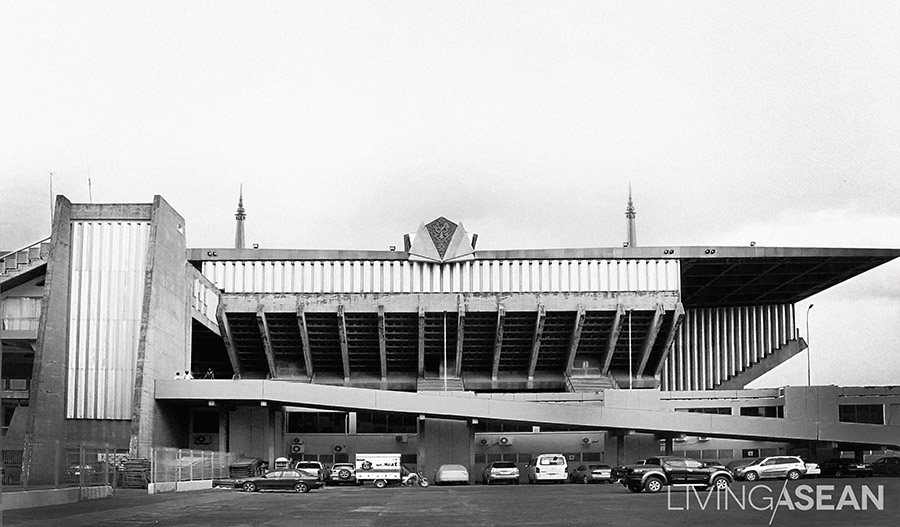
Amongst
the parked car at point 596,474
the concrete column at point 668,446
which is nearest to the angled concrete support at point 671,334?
the concrete column at point 668,446

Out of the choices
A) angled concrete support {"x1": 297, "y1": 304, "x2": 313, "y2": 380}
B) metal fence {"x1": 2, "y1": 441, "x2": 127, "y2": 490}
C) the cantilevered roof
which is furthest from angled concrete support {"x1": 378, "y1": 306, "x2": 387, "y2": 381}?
metal fence {"x1": 2, "y1": 441, "x2": 127, "y2": 490}

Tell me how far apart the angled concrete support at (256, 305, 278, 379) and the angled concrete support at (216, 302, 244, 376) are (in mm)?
2024

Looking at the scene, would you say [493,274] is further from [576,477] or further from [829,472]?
[829,472]

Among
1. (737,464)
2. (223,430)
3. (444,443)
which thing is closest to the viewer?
(737,464)

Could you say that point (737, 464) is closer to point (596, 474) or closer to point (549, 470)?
point (596, 474)

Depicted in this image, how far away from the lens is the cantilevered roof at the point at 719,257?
67.4 meters

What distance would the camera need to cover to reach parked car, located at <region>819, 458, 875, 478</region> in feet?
179

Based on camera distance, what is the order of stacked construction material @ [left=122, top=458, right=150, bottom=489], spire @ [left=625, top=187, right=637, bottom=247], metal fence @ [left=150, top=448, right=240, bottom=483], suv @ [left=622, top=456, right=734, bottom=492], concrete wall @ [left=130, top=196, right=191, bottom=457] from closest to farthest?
suv @ [left=622, top=456, right=734, bottom=492] < stacked construction material @ [left=122, top=458, right=150, bottom=489] < metal fence @ [left=150, top=448, right=240, bottom=483] < concrete wall @ [left=130, top=196, right=191, bottom=457] < spire @ [left=625, top=187, right=637, bottom=247]

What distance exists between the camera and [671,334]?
70.7m

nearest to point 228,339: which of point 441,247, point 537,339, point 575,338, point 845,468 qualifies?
point 441,247

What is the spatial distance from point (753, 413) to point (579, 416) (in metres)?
13.6

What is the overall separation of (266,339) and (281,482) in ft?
86.2

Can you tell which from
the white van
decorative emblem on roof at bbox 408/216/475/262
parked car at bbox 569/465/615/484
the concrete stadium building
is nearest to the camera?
the concrete stadium building

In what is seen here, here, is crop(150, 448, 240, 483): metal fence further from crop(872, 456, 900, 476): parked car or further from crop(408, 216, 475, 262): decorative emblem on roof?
crop(872, 456, 900, 476): parked car
